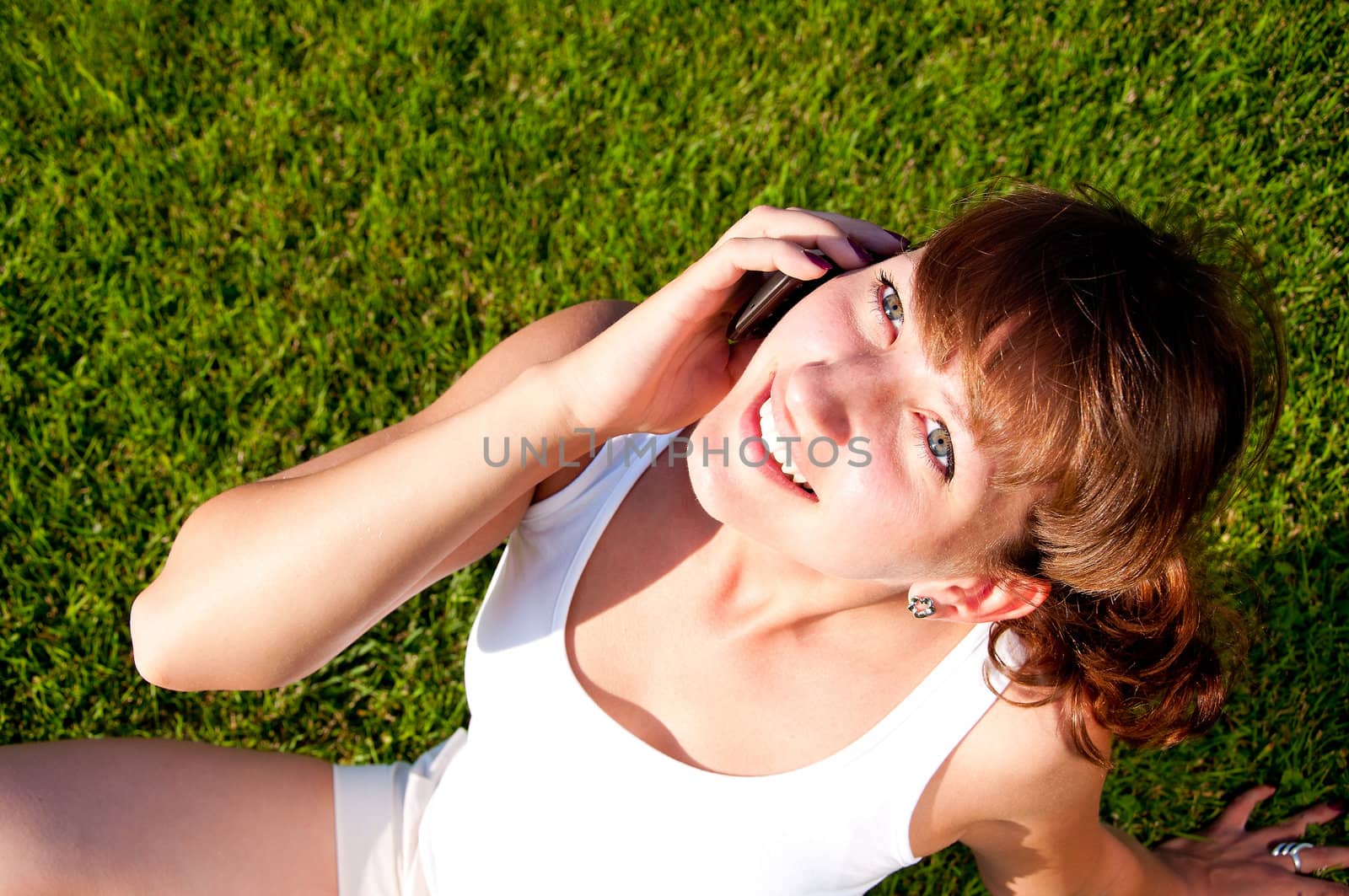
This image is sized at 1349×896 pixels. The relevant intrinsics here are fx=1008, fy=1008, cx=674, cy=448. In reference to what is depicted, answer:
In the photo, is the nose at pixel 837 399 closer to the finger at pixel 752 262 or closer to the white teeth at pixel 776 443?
the white teeth at pixel 776 443

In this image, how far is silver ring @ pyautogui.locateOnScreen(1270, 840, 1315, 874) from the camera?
3.45 meters

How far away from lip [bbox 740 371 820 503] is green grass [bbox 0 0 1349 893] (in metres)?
1.91

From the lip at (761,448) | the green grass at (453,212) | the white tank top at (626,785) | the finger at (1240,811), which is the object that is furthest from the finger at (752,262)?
the finger at (1240,811)

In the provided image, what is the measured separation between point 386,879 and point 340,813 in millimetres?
223

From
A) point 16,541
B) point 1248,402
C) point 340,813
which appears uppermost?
point 1248,402

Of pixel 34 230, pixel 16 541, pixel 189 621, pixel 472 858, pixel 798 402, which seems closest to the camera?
pixel 798 402

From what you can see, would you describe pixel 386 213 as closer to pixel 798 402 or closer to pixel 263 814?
pixel 263 814

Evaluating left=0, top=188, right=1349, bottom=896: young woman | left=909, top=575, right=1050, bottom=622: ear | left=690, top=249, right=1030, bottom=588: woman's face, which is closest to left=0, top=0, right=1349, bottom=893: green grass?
left=0, top=188, right=1349, bottom=896: young woman

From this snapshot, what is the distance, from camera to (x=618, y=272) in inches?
158

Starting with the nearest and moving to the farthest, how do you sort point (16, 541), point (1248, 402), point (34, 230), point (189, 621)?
point (1248, 402) < point (189, 621) < point (16, 541) < point (34, 230)

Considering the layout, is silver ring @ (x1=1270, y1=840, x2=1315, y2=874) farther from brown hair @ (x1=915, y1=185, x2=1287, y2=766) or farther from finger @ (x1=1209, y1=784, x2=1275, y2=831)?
brown hair @ (x1=915, y1=185, x2=1287, y2=766)

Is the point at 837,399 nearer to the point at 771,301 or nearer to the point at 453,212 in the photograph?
the point at 771,301

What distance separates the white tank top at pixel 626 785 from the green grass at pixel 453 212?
3.94 feet

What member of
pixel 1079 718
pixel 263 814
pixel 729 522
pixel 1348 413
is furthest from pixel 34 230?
pixel 1348 413
